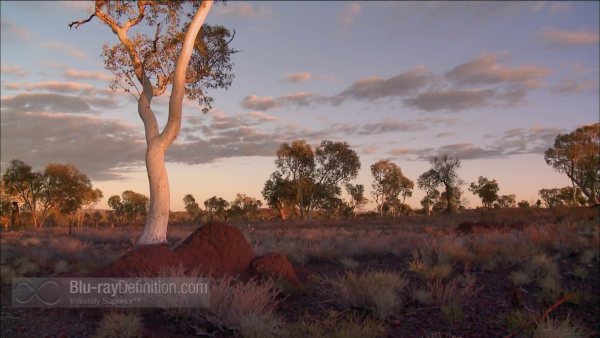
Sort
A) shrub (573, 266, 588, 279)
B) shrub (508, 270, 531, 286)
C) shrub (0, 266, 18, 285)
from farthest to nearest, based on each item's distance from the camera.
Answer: shrub (0, 266, 18, 285)
shrub (573, 266, 588, 279)
shrub (508, 270, 531, 286)

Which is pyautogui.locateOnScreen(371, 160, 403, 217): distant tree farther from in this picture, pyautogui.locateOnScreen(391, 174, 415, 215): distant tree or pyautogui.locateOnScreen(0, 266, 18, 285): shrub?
pyautogui.locateOnScreen(0, 266, 18, 285): shrub

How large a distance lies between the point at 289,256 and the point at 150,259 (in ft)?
13.9

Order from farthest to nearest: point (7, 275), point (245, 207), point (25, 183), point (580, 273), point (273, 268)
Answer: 1. point (245, 207)
2. point (25, 183)
3. point (7, 275)
4. point (580, 273)
5. point (273, 268)

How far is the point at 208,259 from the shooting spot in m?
7.96

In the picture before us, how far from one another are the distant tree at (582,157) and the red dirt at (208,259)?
55.0 m

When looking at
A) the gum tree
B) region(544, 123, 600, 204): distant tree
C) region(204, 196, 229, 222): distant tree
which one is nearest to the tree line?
region(544, 123, 600, 204): distant tree

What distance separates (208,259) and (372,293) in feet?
11.3

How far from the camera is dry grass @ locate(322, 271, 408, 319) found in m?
5.86

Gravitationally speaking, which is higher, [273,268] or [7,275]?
[273,268]

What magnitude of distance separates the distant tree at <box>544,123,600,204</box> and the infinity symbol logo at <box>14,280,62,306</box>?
57762mm

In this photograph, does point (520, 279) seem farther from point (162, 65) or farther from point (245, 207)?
point (245, 207)

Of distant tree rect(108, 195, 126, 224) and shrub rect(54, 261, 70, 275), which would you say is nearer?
shrub rect(54, 261, 70, 275)

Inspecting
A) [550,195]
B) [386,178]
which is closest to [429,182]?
[386,178]

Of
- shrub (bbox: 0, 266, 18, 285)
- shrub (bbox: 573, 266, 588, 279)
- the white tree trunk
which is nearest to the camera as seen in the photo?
shrub (bbox: 573, 266, 588, 279)
